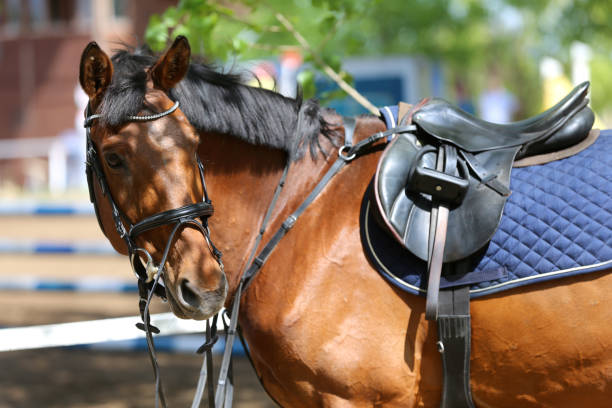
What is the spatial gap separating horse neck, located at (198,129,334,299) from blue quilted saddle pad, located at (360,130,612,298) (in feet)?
1.17

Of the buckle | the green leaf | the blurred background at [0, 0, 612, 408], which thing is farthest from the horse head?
the green leaf

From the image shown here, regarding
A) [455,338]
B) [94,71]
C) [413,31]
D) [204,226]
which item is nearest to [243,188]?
[204,226]

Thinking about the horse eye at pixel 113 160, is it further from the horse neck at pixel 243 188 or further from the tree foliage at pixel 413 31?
the tree foliage at pixel 413 31

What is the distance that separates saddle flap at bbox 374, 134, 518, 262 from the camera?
213 cm

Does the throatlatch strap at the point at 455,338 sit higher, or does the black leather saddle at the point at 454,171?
the black leather saddle at the point at 454,171

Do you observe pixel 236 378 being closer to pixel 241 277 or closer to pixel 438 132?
pixel 241 277

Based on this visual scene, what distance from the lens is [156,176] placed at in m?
2.15

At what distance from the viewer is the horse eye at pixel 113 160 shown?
86.7 inches

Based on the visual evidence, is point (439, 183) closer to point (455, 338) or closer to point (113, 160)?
point (455, 338)

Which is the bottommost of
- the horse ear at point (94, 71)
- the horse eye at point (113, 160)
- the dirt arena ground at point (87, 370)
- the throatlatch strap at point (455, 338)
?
the dirt arena ground at point (87, 370)

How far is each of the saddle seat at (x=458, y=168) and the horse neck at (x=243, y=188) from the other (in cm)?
35

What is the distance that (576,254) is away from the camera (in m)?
2.08

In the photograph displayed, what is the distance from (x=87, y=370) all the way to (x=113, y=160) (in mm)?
4113

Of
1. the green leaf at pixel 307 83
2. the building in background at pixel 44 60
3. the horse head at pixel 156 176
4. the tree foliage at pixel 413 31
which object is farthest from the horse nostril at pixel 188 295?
the building in background at pixel 44 60
